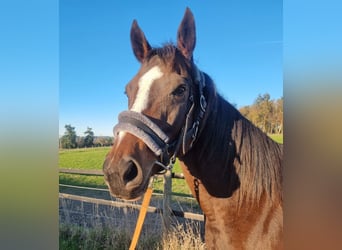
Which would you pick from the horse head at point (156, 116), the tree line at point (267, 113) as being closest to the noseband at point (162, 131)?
the horse head at point (156, 116)

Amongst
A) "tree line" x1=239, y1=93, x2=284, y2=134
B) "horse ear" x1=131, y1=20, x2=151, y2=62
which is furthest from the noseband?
"tree line" x1=239, y1=93, x2=284, y2=134

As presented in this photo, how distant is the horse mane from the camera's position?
1.09 meters

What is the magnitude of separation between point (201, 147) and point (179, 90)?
255 millimetres

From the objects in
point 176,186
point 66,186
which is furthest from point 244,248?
point 66,186

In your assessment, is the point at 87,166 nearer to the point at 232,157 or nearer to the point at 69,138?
the point at 69,138

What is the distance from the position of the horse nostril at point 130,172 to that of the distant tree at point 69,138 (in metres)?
0.97

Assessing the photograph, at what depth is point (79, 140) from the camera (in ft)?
6.05

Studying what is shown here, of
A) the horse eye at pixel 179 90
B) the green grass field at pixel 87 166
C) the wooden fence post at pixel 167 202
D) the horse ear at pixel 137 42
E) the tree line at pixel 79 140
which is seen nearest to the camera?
the horse eye at pixel 179 90

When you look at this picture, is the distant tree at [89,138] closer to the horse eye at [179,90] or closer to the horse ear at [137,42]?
the horse ear at [137,42]

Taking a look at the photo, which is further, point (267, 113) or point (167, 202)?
point (167, 202)

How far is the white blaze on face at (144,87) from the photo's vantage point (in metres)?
0.99

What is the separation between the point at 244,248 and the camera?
109cm

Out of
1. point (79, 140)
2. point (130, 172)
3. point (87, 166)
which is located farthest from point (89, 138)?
point (130, 172)
